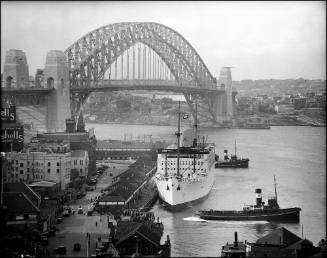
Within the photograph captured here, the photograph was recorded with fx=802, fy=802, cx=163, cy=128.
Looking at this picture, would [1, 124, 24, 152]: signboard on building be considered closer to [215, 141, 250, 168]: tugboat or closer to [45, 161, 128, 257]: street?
[45, 161, 128, 257]: street

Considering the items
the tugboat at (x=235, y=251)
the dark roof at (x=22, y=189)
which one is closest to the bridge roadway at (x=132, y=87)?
the dark roof at (x=22, y=189)

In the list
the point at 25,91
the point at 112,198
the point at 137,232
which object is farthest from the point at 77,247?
the point at 25,91

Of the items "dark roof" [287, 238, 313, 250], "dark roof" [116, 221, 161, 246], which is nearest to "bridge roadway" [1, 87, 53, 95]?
"dark roof" [116, 221, 161, 246]

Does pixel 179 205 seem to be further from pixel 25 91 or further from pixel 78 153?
pixel 25 91

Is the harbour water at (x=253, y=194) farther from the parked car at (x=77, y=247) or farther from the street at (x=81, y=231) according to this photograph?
the parked car at (x=77, y=247)

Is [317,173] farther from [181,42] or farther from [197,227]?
[181,42]

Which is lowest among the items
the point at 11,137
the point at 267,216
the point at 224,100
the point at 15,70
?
the point at 267,216
